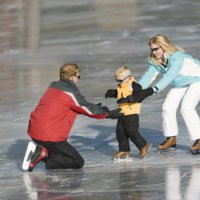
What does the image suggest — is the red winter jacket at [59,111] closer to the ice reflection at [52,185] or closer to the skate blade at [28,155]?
the skate blade at [28,155]

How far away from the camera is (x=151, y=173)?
9328 mm

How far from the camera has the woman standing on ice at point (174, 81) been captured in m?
10.1

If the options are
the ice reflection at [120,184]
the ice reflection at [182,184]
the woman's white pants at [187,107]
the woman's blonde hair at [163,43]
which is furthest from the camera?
the woman's white pants at [187,107]

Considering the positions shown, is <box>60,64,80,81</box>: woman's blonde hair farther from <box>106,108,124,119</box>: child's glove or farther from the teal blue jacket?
the teal blue jacket

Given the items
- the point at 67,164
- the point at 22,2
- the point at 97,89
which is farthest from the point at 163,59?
the point at 22,2

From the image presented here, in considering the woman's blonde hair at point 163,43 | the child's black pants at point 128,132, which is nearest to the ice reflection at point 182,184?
the child's black pants at point 128,132

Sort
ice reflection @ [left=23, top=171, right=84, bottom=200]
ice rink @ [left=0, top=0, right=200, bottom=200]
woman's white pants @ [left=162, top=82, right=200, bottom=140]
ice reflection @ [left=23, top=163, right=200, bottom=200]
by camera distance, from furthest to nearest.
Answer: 1. woman's white pants @ [left=162, top=82, right=200, bottom=140]
2. ice rink @ [left=0, top=0, right=200, bottom=200]
3. ice reflection @ [left=23, top=171, right=84, bottom=200]
4. ice reflection @ [left=23, top=163, right=200, bottom=200]

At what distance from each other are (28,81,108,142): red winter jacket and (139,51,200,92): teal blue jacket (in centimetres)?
82

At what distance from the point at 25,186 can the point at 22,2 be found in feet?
62.6

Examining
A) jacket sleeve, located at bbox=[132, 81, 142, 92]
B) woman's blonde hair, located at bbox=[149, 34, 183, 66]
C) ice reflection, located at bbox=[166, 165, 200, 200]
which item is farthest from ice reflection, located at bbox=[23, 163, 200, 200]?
woman's blonde hair, located at bbox=[149, 34, 183, 66]

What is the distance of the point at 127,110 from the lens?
10.1 metres

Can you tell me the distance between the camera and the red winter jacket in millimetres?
9750

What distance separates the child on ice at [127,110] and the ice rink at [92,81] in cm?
18

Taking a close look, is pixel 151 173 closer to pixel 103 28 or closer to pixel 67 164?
pixel 67 164
